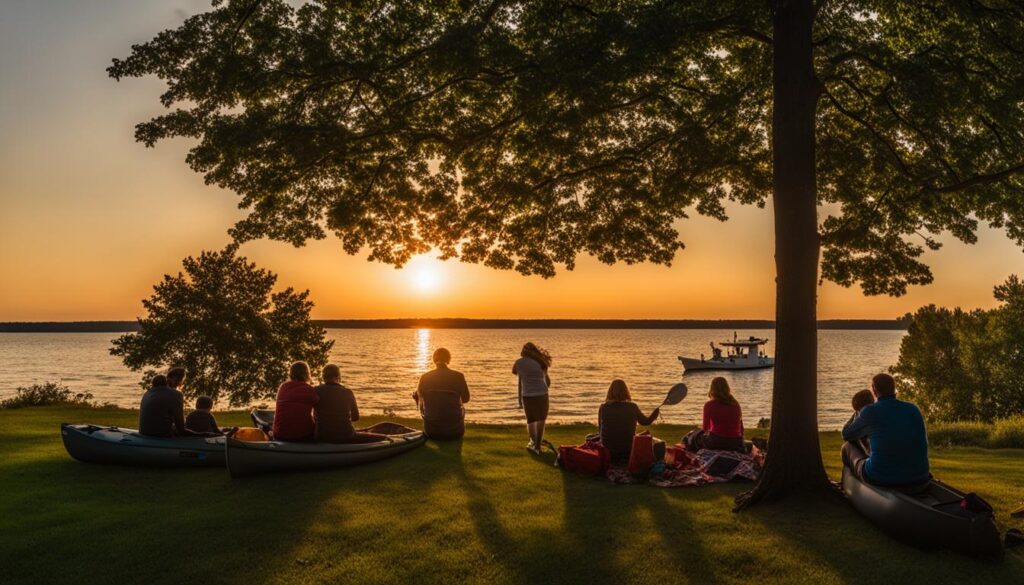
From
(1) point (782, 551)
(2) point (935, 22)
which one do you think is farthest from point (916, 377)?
(1) point (782, 551)

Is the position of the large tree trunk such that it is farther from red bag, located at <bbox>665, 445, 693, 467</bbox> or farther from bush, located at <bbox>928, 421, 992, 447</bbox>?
bush, located at <bbox>928, 421, 992, 447</bbox>

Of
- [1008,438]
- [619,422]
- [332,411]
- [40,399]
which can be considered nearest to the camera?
[619,422]

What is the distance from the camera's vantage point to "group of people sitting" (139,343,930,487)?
26.7 ft

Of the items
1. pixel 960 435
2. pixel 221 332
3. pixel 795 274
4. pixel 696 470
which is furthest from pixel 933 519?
pixel 221 332

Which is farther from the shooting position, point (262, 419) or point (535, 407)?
point (262, 419)

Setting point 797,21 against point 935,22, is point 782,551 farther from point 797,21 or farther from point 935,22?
point 935,22

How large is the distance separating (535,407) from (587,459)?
2747 millimetres

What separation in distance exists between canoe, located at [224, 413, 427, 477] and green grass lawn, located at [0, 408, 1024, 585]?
20cm

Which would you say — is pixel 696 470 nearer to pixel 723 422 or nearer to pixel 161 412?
pixel 723 422

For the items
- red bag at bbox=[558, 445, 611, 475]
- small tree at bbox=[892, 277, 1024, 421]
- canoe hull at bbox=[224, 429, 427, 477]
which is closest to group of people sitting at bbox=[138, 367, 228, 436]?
canoe hull at bbox=[224, 429, 427, 477]

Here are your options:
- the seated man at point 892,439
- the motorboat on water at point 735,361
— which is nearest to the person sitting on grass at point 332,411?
the seated man at point 892,439

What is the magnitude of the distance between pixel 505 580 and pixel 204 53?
32.5ft

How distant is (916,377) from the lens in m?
54.0

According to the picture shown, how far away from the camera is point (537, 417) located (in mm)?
13859
